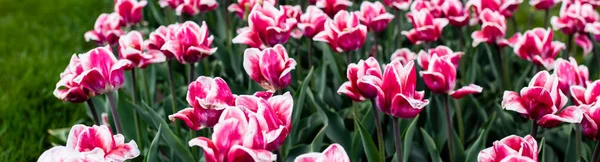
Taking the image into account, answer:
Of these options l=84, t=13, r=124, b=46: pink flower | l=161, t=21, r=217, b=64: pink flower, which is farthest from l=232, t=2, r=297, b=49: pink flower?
l=84, t=13, r=124, b=46: pink flower

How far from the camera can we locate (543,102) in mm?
1612

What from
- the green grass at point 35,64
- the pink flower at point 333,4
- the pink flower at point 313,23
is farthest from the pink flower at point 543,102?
the green grass at point 35,64

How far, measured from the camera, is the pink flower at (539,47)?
2.20 metres

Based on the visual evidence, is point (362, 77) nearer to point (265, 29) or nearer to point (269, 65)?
point (269, 65)

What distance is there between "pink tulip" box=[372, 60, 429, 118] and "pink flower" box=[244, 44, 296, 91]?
265 millimetres

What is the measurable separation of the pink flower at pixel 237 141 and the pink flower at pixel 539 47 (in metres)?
1.25

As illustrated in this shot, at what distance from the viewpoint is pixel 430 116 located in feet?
7.59

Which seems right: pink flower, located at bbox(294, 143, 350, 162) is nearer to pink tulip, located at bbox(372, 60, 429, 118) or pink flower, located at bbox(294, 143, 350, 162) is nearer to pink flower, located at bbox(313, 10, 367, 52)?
pink tulip, located at bbox(372, 60, 429, 118)

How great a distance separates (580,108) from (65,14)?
4.15m

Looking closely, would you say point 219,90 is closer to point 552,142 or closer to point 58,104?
point 552,142

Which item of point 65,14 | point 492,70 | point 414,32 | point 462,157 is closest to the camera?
point 462,157

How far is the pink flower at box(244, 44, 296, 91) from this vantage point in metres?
1.70

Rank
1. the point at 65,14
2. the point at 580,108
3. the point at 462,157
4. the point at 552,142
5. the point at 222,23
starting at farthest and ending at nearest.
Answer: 1. the point at 65,14
2. the point at 222,23
3. the point at 552,142
4. the point at 462,157
5. the point at 580,108

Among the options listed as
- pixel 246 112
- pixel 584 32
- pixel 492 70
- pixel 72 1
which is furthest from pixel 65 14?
pixel 246 112
